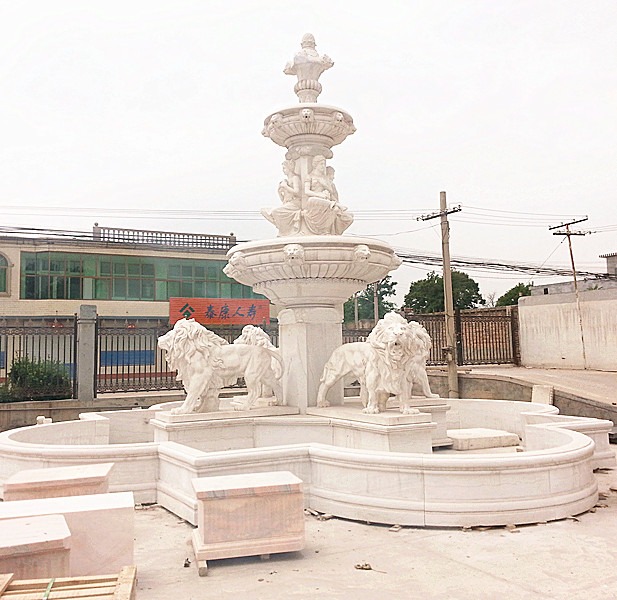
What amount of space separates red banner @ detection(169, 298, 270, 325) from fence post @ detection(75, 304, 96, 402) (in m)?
9.06

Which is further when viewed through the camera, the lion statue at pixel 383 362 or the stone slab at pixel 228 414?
the stone slab at pixel 228 414

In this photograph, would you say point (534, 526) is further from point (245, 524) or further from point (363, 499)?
point (245, 524)

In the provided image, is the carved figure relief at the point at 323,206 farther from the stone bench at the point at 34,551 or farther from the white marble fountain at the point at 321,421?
the stone bench at the point at 34,551

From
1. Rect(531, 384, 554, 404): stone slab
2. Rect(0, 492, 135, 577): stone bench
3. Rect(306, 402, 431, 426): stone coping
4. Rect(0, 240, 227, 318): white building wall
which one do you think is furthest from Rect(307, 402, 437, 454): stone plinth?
Rect(0, 240, 227, 318): white building wall

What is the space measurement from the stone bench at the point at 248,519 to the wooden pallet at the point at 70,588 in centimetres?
101

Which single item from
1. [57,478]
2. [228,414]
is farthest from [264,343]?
[57,478]

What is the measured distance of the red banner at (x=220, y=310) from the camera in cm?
2291

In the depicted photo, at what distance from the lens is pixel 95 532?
3475 millimetres

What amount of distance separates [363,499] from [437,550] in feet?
2.90

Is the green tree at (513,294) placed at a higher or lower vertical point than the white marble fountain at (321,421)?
higher

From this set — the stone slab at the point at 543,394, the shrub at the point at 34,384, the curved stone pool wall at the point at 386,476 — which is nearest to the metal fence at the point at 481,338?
the stone slab at the point at 543,394

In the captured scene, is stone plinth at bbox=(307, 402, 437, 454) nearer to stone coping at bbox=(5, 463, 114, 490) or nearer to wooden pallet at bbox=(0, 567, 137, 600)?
stone coping at bbox=(5, 463, 114, 490)

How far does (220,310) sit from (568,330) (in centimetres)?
1264

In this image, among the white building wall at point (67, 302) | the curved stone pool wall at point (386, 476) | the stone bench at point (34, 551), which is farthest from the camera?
the white building wall at point (67, 302)
